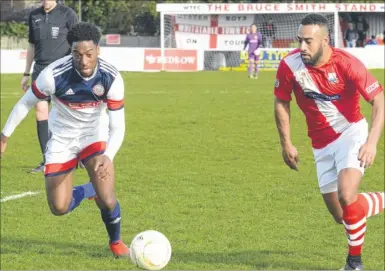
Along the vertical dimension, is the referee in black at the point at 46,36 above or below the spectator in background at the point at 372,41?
above

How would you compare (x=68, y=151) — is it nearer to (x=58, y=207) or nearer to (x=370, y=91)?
(x=58, y=207)

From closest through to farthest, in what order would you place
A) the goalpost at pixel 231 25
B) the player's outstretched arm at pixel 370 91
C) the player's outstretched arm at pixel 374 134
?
the player's outstretched arm at pixel 374 134
the player's outstretched arm at pixel 370 91
the goalpost at pixel 231 25

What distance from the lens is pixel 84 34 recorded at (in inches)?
311

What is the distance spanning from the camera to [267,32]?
49.6 meters

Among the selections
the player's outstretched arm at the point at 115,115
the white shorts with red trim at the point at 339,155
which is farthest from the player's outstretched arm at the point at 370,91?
the player's outstretched arm at the point at 115,115

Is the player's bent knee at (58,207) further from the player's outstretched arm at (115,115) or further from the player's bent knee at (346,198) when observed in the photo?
the player's bent knee at (346,198)

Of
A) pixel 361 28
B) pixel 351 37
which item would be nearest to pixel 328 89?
pixel 351 37

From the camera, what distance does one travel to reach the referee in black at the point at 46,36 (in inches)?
512

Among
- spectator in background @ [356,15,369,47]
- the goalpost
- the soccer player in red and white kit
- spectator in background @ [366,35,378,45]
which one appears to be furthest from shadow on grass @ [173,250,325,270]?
spectator in background @ [356,15,369,47]

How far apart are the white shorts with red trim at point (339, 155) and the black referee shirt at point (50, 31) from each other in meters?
5.70

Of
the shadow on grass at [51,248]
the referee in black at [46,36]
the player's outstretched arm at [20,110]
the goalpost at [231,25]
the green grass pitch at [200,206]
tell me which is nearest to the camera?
the player's outstretched arm at [20,110]

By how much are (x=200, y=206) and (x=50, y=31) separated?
3.64 metres

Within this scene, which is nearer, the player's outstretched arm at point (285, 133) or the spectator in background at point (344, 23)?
the player's outstretched arm at point (285, 133)

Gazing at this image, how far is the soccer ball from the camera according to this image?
24.6 ft
